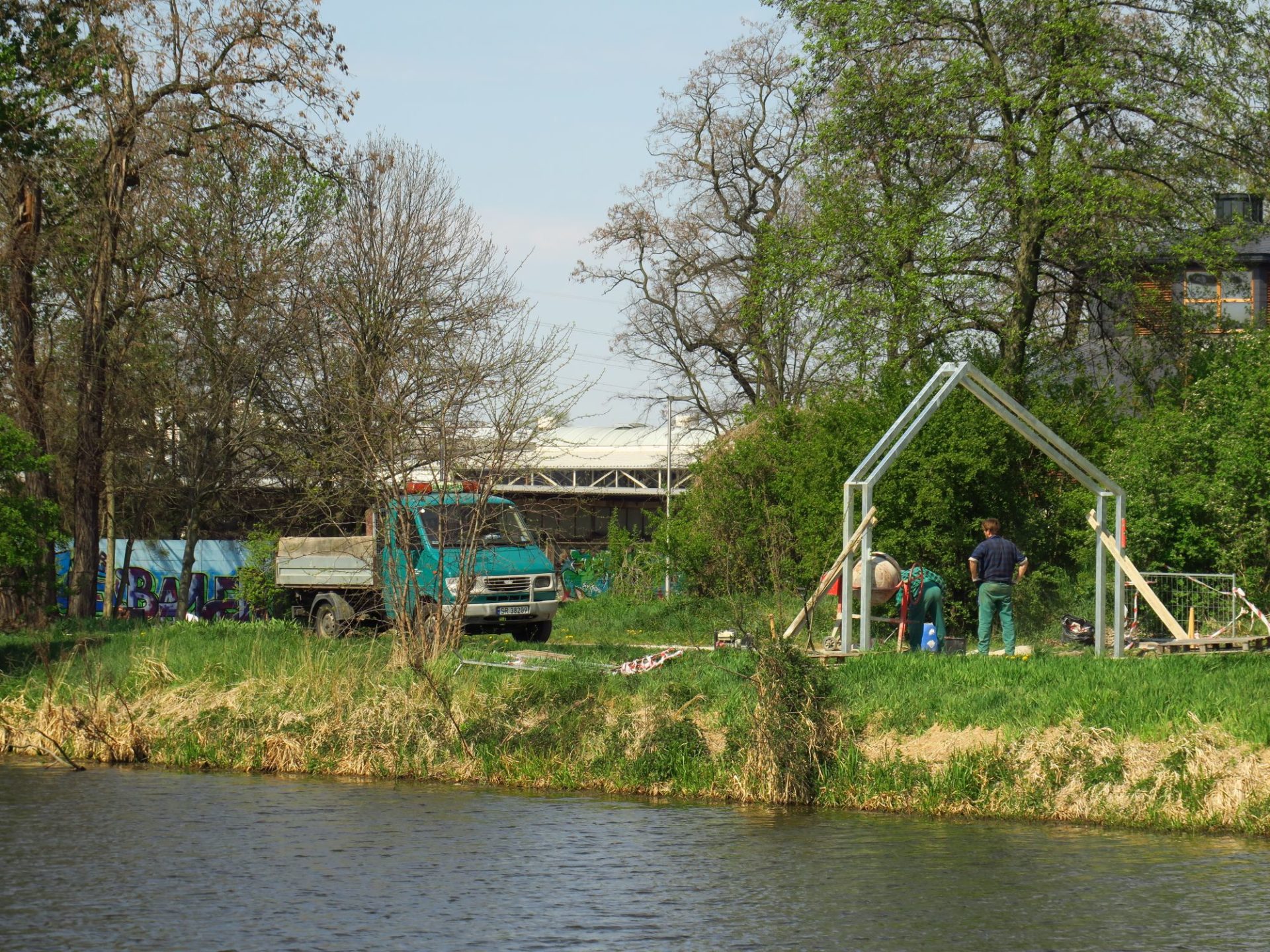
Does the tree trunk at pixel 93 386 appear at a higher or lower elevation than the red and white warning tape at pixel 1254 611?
higher

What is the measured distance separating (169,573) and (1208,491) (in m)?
26.1

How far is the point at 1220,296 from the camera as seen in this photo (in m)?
38.6

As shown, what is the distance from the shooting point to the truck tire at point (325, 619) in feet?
85.7

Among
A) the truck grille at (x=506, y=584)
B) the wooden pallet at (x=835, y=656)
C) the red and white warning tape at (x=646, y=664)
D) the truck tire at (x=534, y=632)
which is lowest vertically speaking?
the red and white warning tape at (x=646, y=664)

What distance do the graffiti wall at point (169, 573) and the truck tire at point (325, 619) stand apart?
1205cm

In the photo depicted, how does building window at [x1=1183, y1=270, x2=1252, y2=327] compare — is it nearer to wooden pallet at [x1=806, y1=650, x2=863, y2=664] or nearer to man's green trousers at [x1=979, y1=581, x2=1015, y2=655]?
man's green trousers at [x1=979, y1=581, x2=1015, y2=655]

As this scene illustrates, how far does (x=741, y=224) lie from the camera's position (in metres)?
46.6

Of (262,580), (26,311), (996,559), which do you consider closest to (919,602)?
(996,559)

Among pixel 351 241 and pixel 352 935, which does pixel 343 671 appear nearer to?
pixel 352 935

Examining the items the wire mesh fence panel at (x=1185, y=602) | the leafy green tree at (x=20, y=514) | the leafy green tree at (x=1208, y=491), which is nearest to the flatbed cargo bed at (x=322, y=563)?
the leafy green tree at (x=20, y=514)

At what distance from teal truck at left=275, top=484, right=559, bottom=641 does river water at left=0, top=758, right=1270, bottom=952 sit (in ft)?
17.7

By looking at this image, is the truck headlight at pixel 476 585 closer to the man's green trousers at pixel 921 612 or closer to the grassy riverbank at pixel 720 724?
the grassy riverbank at pixel 720 724

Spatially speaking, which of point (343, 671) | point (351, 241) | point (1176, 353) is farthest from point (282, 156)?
point (1176, 353)

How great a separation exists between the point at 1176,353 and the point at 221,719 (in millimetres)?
22112
